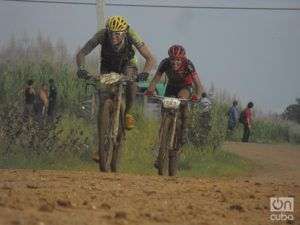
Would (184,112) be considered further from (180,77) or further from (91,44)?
(91,44)

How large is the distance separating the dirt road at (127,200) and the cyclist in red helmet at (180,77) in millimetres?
1794

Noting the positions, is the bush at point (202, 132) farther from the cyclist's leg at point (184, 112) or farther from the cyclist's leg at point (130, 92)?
the cyclist's leg at point (130, 92)

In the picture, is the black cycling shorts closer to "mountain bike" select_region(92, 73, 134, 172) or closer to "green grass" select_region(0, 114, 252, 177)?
"mountain bike" select_region(92, 73, 134, 172)

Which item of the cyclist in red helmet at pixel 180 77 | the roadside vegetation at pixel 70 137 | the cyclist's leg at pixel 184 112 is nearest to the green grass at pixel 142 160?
the roadside vegetation at pixel 70 137

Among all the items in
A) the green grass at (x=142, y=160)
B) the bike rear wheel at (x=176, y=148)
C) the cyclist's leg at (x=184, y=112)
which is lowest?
the green grass at (x=142, y=160)

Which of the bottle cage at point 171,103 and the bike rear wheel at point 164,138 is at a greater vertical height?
the bottle cage at point 171,103

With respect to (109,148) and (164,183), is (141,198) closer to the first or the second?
(164,183)

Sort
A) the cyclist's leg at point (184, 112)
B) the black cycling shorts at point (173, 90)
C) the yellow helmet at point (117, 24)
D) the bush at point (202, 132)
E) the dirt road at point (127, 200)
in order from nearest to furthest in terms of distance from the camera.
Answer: the dirt road at point (127, 200) → the yellow helmet at point (117, 24) → the cyclist's leg at point (184, 112) → the black cycling shorts at point (173, 90) → the bush at point (202, 132)

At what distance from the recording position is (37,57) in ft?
129

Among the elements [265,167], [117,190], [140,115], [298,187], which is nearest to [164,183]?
[117,190]

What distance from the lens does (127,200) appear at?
7219 millimetres

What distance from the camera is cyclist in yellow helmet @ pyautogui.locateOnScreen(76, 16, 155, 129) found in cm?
1044

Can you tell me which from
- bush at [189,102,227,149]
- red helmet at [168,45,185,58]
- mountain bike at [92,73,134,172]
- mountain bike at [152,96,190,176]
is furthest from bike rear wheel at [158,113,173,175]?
bush at [189,102,227,149]

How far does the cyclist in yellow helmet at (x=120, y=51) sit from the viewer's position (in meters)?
10.4
